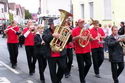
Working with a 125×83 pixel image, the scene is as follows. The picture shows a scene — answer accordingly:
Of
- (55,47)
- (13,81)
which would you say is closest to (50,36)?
(55,47)

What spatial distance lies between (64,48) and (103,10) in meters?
18.8

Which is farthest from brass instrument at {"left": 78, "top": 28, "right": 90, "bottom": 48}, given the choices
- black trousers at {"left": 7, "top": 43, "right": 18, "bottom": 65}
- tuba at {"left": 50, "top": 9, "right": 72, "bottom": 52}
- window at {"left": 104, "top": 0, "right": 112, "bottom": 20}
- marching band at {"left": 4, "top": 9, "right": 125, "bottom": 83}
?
window at {"left": 104, "top": 0, "right": 112, "bottom": 20}

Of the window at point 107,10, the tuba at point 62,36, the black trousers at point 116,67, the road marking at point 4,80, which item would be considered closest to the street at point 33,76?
the road marking at point 4,80

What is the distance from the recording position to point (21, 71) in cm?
1352

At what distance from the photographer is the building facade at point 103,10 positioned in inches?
1017

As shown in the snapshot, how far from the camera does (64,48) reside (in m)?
9.27

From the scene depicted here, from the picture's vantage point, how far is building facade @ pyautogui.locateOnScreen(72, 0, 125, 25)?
25.8 metres

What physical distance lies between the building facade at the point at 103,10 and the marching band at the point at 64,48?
42.3 feet

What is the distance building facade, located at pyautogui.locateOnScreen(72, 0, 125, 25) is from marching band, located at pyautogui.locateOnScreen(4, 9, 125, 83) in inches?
508

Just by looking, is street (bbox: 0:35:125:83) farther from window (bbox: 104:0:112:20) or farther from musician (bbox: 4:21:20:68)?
window (bbox: 104:0:112:20)

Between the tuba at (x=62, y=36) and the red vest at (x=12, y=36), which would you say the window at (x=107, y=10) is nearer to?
the red vest at (x=12, y=36)

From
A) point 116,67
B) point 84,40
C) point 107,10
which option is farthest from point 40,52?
point 107,10

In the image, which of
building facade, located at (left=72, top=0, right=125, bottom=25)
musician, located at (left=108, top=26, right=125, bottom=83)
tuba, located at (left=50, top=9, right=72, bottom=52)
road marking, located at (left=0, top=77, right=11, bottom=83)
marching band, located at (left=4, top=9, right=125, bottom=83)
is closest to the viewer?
tuba, located at (left=50, top=9, right=72, bottom=52)

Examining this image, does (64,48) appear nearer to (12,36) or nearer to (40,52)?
(40,52)
